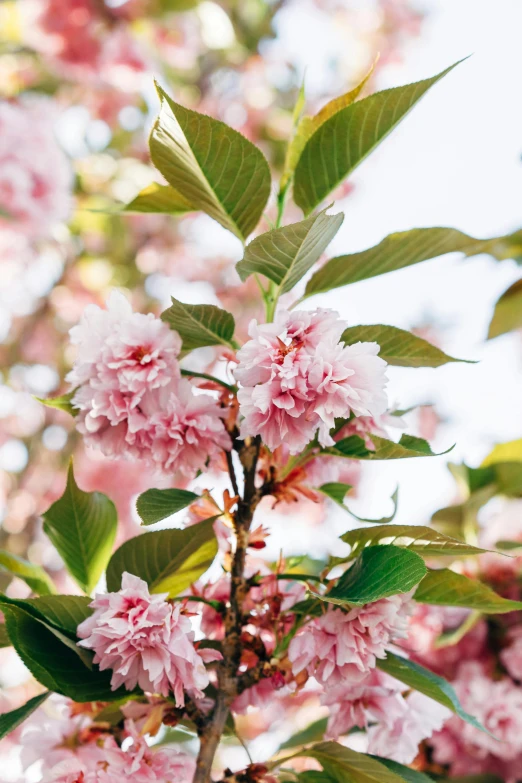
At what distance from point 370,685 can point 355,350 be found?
332mm

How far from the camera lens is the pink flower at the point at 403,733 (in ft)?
2.27

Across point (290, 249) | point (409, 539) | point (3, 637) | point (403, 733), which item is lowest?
point (403, 733)

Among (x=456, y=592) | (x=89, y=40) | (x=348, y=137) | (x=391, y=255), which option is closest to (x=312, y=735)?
(x=456, y=592)

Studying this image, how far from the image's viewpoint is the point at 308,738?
0.93m

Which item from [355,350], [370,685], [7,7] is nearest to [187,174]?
[355,350]

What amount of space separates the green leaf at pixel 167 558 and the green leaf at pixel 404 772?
233mm

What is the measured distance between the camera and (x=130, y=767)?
61 cm

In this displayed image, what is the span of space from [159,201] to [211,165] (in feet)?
0.49

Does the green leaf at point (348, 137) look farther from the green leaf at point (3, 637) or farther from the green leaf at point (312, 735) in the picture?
the green leaf at point (312, 735)

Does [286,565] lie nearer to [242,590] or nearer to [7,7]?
[242,590]

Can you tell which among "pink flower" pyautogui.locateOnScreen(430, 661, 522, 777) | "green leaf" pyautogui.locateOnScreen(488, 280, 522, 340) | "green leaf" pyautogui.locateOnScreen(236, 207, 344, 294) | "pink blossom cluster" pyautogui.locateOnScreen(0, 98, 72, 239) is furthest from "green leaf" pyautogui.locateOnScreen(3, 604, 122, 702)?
"pink blossom cluster" pyautogui.locateOnScreen(0, 98, 72, 239)

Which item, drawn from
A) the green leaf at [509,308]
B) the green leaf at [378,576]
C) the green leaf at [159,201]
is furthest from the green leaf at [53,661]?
the green leaf at [509,308]

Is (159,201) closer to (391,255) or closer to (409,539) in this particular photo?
(391,255)

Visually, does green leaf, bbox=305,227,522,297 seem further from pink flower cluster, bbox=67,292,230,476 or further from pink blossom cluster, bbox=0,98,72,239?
pink blossom cluster, bbox=0,98,72,239
